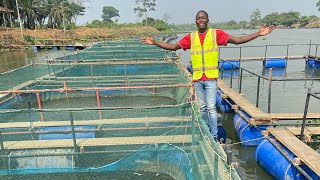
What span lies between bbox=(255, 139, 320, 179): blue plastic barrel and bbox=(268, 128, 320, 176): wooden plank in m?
0.17

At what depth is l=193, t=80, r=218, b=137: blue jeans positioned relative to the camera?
5.31 m

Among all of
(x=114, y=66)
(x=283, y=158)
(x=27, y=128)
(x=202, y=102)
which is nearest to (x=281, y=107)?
(x=283, y=158)

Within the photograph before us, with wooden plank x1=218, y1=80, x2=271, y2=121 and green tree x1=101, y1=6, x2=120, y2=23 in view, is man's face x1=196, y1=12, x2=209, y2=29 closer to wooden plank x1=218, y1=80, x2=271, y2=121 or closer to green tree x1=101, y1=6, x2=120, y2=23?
wooden plank x1=218, y1=80, x2=271, y2=121

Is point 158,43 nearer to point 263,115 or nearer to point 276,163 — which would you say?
point 276,163

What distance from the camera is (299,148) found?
653 centimetres

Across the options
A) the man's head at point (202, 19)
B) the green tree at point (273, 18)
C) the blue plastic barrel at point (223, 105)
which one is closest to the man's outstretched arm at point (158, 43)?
the man's head at point (202, 19)

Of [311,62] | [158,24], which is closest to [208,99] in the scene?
[311,62]

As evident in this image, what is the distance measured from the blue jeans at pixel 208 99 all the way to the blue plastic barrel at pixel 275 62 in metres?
20.5

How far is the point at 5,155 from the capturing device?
5578 mm

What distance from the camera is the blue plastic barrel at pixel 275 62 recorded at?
2400 centimetres

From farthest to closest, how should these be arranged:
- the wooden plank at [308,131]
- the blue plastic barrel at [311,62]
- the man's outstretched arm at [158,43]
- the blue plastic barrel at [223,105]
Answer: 1. the blue plastic barrel at [311,62]
2. the blue plastic barrel at [223,105]
3. the wooden plank at [308,131]
4. the man's outstretched arm at [158,43]

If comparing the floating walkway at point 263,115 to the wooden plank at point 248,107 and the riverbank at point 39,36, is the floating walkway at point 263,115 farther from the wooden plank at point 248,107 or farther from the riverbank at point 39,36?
the riverbank at point 39,36

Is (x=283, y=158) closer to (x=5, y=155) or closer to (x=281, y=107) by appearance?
(x=5, y=155)

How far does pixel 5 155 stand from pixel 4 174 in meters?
0.36
